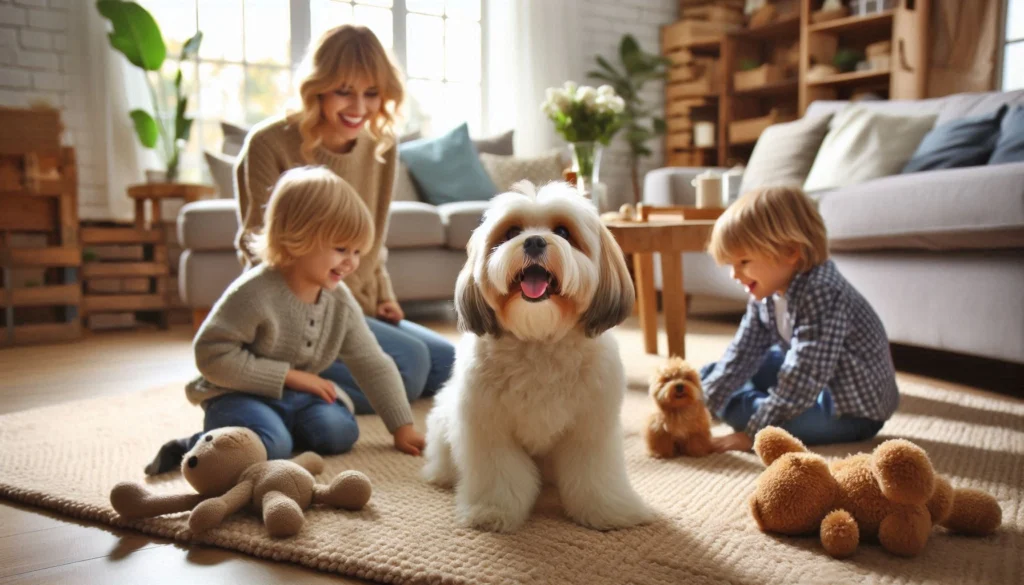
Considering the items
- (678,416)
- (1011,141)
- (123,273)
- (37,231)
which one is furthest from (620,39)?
(678,416)

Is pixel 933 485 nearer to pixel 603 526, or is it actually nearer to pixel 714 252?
pixel 603 526

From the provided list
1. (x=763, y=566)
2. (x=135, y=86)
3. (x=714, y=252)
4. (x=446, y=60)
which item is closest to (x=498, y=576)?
(x=763, y=566)

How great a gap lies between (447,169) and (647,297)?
2.00 meters

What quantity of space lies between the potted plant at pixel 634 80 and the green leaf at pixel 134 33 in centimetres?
303

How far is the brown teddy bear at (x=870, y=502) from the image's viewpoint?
1195mm

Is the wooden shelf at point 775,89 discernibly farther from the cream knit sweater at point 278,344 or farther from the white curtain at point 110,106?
the cream knit sweater at point 278,344

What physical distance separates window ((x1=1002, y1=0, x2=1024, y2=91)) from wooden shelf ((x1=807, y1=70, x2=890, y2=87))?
2.26 feet

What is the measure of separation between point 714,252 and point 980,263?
1068mm

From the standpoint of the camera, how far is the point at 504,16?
5891 millimetres

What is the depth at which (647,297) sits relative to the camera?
3070 mm

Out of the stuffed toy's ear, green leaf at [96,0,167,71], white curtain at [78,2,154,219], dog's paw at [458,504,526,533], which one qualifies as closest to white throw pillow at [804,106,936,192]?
the stuffed toy's ear

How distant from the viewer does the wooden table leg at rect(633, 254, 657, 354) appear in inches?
121

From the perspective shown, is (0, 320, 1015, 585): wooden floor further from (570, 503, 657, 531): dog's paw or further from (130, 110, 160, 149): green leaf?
(130, 110, 160, 149): green leaf

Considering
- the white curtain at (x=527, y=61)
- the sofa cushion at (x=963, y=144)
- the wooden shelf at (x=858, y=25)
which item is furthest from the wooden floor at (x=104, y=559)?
the wooden shelf at (x=858, y=25)
